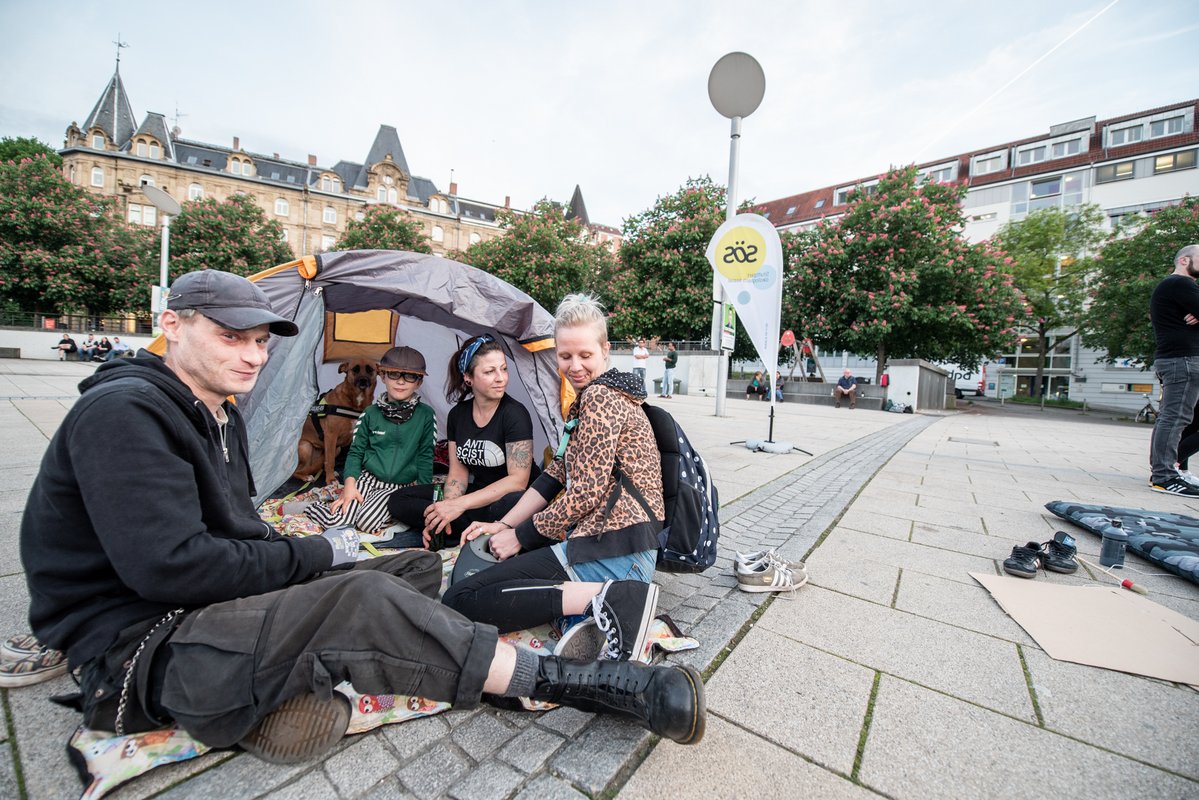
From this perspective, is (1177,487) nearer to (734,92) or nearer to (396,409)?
(396,409)

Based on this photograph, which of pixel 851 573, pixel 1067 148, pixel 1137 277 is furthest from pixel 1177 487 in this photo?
pixel 1067 148

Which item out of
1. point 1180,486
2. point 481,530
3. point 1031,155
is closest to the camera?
point 481,530

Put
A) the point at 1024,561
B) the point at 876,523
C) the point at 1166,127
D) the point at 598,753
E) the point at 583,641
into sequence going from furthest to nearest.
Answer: the point at 1166,127, the point at 876,523, the point at 1024,561, the point at 583,641, the point at 598,753

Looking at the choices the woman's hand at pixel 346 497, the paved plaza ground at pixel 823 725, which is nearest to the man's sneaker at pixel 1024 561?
the paved plaza ground at pixel 823 725

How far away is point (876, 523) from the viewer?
3.74 meters

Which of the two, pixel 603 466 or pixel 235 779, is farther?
pixel 603 466

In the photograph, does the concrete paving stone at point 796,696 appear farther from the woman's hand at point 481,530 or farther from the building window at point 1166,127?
the building window at point 1166,127

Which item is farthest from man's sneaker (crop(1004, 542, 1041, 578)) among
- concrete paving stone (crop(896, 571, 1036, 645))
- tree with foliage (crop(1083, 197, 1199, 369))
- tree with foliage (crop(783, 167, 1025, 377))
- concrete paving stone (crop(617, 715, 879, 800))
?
tree with foliage (crop(1083, 197, 1199, 369))

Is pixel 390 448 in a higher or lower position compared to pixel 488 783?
higher

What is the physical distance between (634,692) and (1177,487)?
6496 mm

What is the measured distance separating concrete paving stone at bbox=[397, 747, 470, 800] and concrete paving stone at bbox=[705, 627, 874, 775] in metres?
0.80

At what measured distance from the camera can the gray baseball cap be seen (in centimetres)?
150

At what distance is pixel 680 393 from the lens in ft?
73.9

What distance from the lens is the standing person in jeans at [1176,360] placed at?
4680 millimetres
